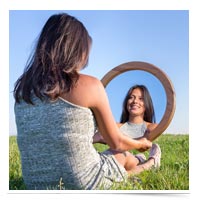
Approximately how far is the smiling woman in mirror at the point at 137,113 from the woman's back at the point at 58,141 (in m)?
0.48

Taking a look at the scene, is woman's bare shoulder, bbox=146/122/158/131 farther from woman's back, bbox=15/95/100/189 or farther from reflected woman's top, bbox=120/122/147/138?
woman's back, bbox=15/95/100/189

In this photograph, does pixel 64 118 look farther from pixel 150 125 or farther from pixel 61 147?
pixel 150 125

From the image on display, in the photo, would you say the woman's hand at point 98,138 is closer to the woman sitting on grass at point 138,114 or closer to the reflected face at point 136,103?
the woman sitting on grass at point 138,114

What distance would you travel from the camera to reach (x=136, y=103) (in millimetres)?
3318

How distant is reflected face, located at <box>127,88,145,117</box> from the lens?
10.8ft

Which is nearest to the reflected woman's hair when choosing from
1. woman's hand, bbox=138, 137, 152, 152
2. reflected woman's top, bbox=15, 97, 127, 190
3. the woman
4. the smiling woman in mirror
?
the smiling woman in mirror

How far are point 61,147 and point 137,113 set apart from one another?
2.51 feet

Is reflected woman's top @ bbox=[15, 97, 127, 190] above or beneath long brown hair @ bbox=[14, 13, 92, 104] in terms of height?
beneath

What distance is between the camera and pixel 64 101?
274 centimetres

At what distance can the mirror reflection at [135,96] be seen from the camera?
10.7 feet

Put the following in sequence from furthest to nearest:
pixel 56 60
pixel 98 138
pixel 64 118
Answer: pixel 98 138, pixel 56 60, pixel 64 118
